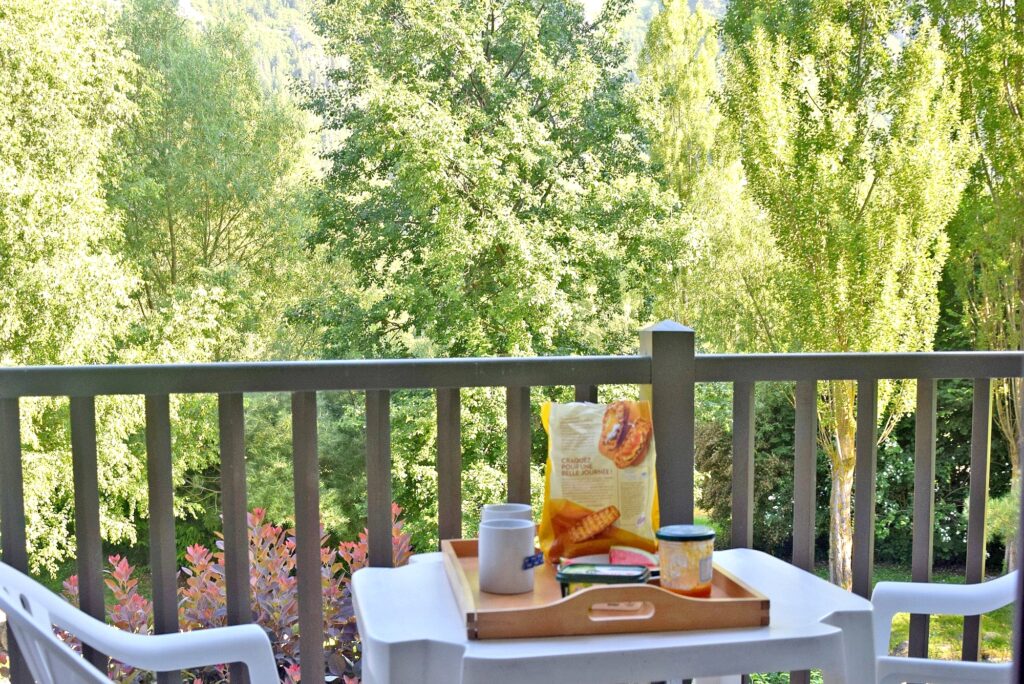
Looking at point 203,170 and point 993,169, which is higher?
point 203,170

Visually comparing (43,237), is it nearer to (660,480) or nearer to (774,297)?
(774,297)

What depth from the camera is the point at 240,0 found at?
13.9m

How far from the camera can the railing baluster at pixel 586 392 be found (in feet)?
5.80

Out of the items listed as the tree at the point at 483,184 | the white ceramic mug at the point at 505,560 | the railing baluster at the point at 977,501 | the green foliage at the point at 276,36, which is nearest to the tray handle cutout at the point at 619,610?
the white ceramic mug at the point at 505,560

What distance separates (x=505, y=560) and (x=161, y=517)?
76 cm

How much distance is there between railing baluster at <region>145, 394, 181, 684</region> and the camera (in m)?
1.61

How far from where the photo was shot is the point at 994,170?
28.7ft

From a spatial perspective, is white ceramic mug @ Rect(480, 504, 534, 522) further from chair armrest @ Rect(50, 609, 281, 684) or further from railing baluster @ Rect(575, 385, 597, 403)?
railing baluster @ Rect(575, 385, 597, 403)

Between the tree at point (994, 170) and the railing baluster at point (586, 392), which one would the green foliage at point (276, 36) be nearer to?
the tree at point (994, 170)

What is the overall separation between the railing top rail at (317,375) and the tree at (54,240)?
315 inches

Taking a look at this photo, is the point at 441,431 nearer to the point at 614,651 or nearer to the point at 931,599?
the point at 614,651

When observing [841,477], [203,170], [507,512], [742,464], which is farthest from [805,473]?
[203,170]

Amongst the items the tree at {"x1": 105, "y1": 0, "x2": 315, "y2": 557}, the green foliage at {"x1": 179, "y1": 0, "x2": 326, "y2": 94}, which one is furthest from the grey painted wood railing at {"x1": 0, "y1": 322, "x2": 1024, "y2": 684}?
the green foliage at {"x1": 179, "y1": 0, "x2": 326, "y2": 94}

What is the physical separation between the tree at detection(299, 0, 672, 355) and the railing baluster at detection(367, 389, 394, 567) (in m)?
8.75
